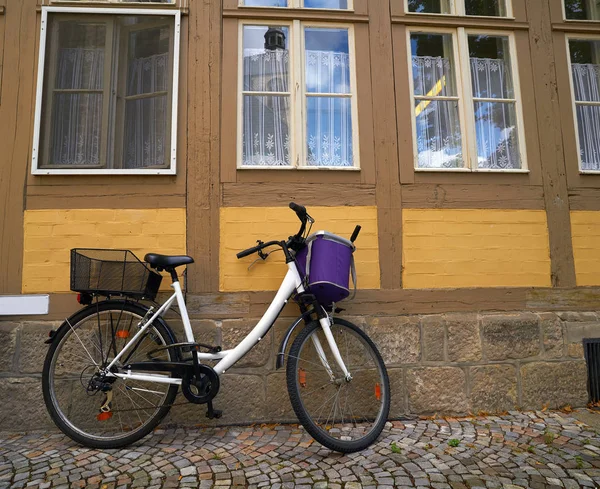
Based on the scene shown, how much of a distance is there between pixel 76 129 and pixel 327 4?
104 inches

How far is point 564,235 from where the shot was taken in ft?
13.2

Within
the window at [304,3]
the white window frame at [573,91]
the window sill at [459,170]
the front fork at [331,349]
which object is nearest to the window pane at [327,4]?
the window at [304,3]

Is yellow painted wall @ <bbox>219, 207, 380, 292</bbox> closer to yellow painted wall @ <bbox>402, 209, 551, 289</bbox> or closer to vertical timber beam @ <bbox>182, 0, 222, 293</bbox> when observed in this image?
vertical timber beam @ <bbox>182, 0, 222, 293</bbox>

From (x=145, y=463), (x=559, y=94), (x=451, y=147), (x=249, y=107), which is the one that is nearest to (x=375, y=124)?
(x=451, y=147)

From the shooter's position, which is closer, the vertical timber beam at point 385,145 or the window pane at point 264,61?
the vertical timber beam at point 385,145

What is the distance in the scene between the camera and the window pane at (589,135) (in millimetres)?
4285

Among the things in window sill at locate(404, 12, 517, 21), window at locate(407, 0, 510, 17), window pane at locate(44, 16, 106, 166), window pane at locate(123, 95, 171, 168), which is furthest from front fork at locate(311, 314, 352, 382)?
window at locate(407, 0, 510, 17)

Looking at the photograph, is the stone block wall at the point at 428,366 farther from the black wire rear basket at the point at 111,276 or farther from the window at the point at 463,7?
the window at the point at 463,7

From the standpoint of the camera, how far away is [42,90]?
3852 millimetres

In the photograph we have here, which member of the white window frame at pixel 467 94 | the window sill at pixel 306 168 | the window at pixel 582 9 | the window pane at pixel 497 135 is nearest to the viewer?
the window sill at pixel 306 168

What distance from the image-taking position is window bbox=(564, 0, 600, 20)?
447 cm

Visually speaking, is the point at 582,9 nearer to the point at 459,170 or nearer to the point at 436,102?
the point at 436,102


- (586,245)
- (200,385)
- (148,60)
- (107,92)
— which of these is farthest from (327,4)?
(200,385)

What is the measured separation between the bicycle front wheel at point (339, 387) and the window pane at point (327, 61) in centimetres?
224
